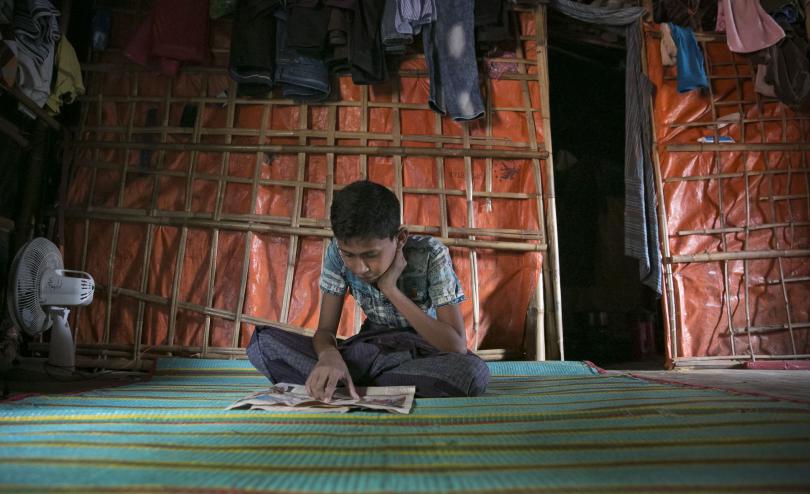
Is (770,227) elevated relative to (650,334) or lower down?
elevated

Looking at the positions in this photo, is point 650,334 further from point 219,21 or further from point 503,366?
point 219,21

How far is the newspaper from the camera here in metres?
1.57

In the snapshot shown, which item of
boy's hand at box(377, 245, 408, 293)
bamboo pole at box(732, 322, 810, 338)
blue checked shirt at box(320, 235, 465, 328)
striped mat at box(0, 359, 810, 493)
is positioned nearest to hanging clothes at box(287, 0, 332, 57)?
blue checked shirt at box(320, 235, 465, 328)

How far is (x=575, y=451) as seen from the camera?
111 cm

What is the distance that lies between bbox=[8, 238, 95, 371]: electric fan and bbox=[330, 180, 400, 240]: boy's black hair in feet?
5.41

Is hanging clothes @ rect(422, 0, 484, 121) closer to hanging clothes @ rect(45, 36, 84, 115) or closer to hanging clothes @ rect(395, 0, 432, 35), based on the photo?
hanging clothes @ rect(395, 0, 432, 35)

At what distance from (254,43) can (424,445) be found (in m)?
3.22

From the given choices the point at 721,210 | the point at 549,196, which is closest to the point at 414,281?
the point at 549,196

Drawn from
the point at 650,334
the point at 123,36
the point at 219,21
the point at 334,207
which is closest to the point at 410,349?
the point at 334,207

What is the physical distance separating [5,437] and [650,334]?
508cm

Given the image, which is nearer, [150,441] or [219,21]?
[150,441]

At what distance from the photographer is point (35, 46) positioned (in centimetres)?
317

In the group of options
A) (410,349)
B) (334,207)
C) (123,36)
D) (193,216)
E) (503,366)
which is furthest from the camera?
(123,36)

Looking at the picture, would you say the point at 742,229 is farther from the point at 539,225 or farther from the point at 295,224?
the point at 295,224
